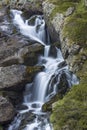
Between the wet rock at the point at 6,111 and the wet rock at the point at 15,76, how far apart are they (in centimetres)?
182

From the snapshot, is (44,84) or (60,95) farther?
(44,84)

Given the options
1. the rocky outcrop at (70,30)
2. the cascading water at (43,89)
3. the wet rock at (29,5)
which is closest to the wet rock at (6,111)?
the cascading water at (43,89)

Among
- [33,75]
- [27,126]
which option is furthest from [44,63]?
[27,126]

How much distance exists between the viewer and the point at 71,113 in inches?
404

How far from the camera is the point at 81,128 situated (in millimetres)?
9852

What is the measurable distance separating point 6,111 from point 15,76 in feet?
9.14

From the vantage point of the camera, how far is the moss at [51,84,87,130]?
9.96m

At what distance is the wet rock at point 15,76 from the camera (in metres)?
17.1

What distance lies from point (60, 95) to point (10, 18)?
12864mm

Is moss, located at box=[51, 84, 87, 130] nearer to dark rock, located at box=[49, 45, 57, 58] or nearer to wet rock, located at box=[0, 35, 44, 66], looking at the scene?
wet rock, located at box=[0, 35, 44, 66]

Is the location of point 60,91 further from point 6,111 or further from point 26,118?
point 6,111

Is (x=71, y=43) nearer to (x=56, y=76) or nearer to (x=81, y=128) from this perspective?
(x=56, y=76)

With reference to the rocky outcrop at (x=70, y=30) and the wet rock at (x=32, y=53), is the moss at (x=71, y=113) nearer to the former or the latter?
the rocky outcrop at (x=70, y=30)

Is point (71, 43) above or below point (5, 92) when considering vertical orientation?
above
